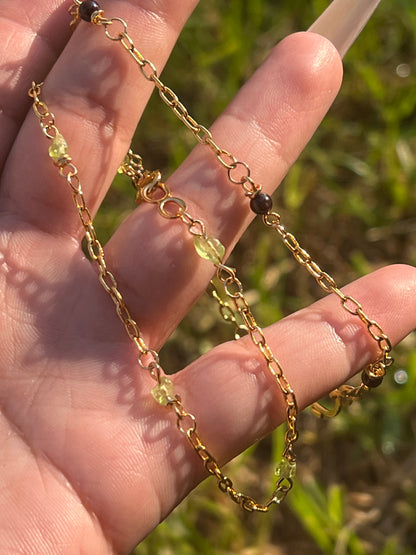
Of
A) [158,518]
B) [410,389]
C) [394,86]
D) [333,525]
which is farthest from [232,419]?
[394,86]

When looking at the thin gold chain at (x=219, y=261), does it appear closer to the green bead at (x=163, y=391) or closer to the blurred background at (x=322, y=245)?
the green bead at (x=163, y=391)

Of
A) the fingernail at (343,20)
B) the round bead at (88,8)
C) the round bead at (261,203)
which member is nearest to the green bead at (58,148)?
the round bead at (88,8)

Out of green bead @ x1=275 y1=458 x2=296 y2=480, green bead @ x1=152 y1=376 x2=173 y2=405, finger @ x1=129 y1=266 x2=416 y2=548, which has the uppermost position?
finger @ x1=129 y1=266 x2=416 y2=548

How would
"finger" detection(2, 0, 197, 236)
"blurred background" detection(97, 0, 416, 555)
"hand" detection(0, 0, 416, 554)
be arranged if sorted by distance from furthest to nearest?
1. "blurred background" detection(97, 0, 416, 555)
2. "finger" detection(2, 0, 197, 236)
3. "hand" detection(0, 0, 416, 554)

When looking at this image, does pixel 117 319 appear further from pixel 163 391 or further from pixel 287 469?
pixel 287 469

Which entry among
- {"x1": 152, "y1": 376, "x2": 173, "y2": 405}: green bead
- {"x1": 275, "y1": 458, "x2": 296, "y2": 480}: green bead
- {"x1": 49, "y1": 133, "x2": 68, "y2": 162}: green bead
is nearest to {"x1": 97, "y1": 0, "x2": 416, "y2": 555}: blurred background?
{"x1": 275, "y1": 458, "x2": 296, "y2": 480}: green bead

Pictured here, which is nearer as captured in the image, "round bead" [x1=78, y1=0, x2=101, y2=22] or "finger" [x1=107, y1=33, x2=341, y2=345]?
"finger" [x1=107, y1=33, x2=341, y2=345]

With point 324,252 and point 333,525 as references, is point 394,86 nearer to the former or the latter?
point 324,252

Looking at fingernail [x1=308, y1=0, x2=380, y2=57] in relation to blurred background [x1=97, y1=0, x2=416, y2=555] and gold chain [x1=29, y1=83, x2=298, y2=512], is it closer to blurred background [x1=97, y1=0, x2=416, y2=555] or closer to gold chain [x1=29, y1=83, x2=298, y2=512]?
gold chain [x1=29, y1=83, x2=298, y2=512]
